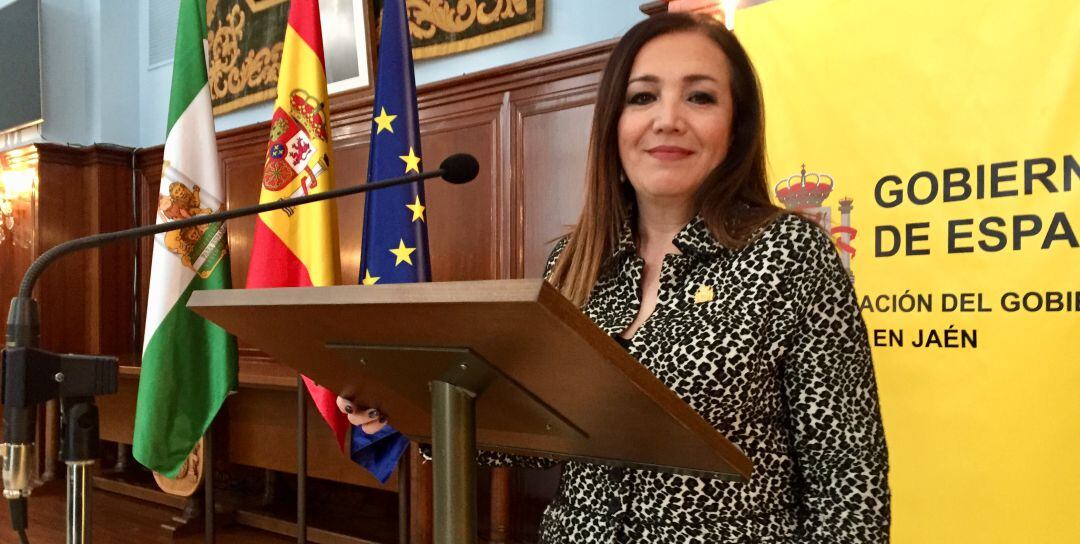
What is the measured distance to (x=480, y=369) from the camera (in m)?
0.71

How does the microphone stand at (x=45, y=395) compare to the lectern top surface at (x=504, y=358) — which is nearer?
the lectern top surface at (x=504, y=358)

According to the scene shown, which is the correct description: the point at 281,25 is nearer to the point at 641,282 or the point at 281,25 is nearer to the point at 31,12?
the point at 31,12

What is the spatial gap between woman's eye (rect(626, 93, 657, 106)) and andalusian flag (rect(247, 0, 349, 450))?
151 cm

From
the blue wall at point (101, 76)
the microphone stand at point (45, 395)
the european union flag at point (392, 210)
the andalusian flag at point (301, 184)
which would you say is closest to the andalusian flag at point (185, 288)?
the andalusian flag at point (301, 184)

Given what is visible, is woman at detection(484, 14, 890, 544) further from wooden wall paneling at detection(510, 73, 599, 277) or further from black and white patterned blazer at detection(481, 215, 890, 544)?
wooden wall paneling at detection(510, 73, 599, 277)

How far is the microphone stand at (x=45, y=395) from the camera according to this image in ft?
3.37

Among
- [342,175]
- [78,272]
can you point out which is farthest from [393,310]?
[78,272]

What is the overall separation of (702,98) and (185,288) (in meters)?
2.03

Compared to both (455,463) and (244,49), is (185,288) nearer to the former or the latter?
(455,463)

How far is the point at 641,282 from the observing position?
1253mm

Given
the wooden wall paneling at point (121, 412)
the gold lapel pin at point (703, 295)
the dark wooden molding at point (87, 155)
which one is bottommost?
the wooden wall paneling at point (121, 412)

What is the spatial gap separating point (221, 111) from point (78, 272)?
149 cm

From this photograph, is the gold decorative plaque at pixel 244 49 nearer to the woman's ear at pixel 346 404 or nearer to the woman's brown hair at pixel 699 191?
the woman's brown hair at pixel 699 191

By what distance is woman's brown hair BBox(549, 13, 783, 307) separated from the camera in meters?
1.19
